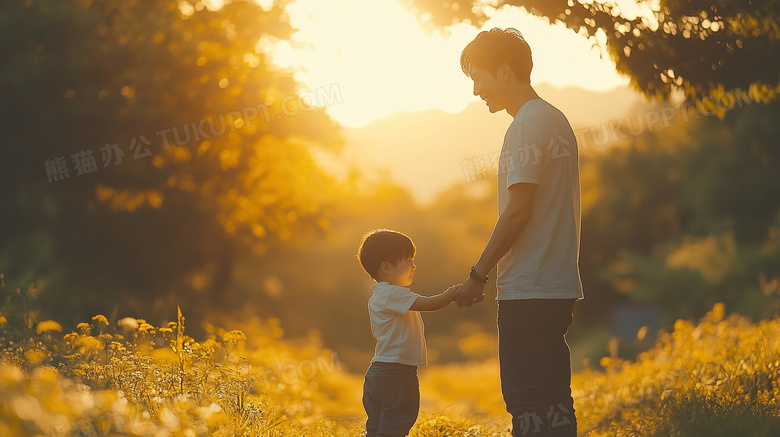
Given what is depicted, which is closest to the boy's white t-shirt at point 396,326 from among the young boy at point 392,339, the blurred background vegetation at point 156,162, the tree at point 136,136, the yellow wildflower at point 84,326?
the young boy at point 392,339

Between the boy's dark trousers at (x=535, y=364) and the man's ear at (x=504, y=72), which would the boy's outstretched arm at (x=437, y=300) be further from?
the man's ear at (x=504, y=72)

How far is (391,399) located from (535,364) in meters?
0.97

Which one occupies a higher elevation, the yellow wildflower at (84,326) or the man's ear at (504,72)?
the man's ear at (504,72)

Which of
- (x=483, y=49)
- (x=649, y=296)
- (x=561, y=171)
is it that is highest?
(x=483, y=49)

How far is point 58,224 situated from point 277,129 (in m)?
4.91

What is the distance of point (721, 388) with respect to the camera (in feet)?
18.6

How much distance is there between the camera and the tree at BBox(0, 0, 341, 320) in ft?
44.2

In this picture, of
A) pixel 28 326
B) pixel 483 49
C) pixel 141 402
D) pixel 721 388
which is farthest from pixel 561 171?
pixel 28 326

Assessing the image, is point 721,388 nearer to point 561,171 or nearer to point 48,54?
point 561,171

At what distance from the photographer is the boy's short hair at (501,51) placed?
4.33 metres

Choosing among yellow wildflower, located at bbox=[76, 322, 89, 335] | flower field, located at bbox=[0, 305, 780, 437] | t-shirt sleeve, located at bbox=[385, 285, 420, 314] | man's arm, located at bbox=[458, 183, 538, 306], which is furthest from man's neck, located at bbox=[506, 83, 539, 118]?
yellow wildflower, located at bbox=[76, 322, 89, 335]

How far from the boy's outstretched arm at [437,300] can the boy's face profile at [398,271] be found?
0.18 meters

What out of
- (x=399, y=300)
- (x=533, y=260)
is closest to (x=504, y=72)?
(x=533, y=260)

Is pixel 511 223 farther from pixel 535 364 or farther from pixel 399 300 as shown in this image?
pixel 399 300
